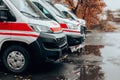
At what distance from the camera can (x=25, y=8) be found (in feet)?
30.6

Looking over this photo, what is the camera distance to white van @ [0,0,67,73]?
8.61m

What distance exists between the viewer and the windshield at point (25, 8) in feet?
29.6

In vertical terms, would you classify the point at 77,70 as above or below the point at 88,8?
above

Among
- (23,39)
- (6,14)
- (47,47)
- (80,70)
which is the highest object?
(6,14)

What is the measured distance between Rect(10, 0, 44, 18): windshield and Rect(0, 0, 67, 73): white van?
90 millimetres

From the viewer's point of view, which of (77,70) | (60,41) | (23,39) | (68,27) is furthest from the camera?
(68,27)

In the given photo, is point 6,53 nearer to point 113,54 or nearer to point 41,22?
point 41,22

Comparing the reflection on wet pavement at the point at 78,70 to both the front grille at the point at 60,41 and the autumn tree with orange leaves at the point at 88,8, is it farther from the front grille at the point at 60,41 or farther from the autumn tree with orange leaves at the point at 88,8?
the autumn tree with orange leaves at the point at 88,8

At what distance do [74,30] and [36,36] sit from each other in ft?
11.6

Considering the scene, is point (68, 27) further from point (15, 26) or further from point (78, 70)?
point (15, 26)

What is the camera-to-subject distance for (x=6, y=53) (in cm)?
880

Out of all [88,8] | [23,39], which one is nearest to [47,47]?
[23,39]

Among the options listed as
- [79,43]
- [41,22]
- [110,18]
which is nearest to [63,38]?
[41,22]

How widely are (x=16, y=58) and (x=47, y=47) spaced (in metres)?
0.84
